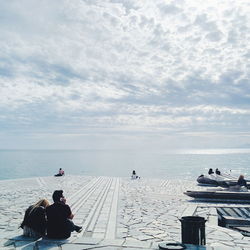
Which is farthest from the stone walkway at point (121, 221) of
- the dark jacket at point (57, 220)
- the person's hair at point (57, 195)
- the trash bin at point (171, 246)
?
the person's hair at point (57, 195)

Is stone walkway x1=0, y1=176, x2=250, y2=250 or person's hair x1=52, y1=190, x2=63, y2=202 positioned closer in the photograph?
stone walkway x1=0, y1=176, x2=250, y2=250

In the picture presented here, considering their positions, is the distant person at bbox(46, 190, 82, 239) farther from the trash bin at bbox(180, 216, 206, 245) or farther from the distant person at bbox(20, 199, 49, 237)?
the trash bin at bbox(180, 216, 206, 245)

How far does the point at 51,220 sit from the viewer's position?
277 inches

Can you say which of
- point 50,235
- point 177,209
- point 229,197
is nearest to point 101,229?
point 50,235

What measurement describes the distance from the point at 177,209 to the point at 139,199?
2.84 meters

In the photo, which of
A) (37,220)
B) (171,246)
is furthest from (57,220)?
(171,246)

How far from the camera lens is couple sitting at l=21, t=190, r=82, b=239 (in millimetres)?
7035

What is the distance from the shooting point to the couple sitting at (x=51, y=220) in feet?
23.1

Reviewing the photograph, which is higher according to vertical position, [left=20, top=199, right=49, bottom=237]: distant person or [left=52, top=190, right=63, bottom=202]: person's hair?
[left=52, top=190, right=63, bottom=202]: person's hair

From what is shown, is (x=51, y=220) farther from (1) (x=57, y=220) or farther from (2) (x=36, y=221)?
(2) (x=36, y=221)

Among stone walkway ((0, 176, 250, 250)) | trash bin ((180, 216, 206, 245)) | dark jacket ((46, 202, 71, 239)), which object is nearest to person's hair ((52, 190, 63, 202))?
dark jacket ((46, 202, 71, 239))

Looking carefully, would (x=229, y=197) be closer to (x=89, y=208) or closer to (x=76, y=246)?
(x=89, y=208)

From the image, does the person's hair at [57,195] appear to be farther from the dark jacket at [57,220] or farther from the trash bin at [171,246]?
the trash bin at [171,246]

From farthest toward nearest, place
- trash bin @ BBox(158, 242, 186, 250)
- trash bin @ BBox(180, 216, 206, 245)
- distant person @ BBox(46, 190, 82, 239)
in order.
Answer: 1. distant person @ BBox(46, 190, 82, 239)
2. trash bin @ BBox(180, 216, 206, 245)
3. trash bin @ BBox(158, 242, 186, 250)
